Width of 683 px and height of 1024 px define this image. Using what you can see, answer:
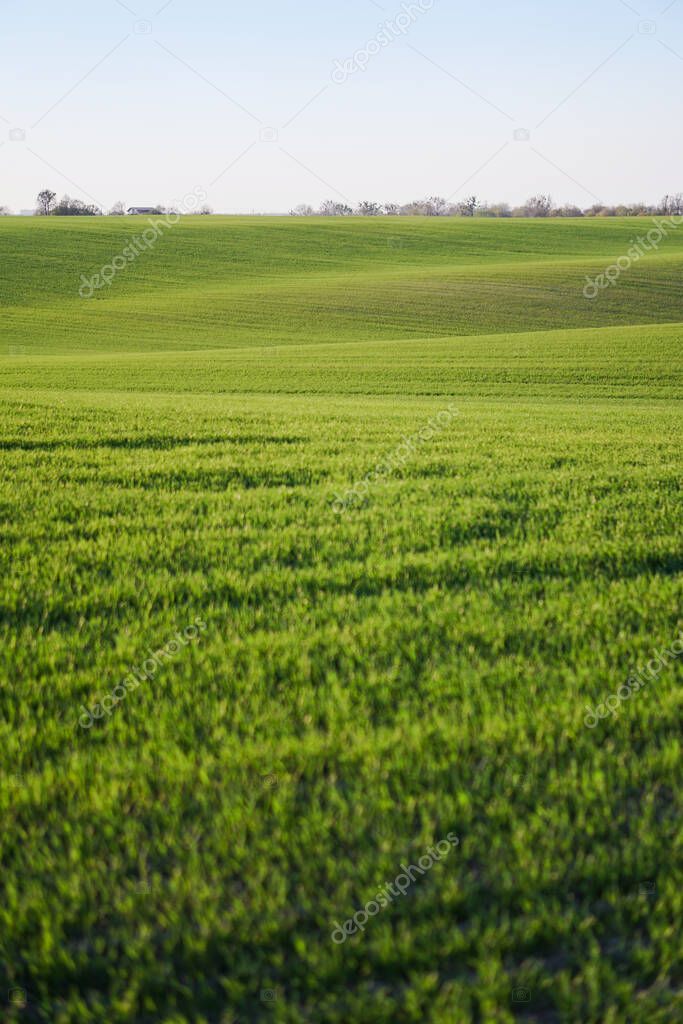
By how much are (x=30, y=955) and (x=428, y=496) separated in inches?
234

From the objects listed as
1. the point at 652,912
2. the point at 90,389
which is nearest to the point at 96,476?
the point at 652,912

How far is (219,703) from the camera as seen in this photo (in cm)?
382

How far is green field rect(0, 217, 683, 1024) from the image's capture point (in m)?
2.47
